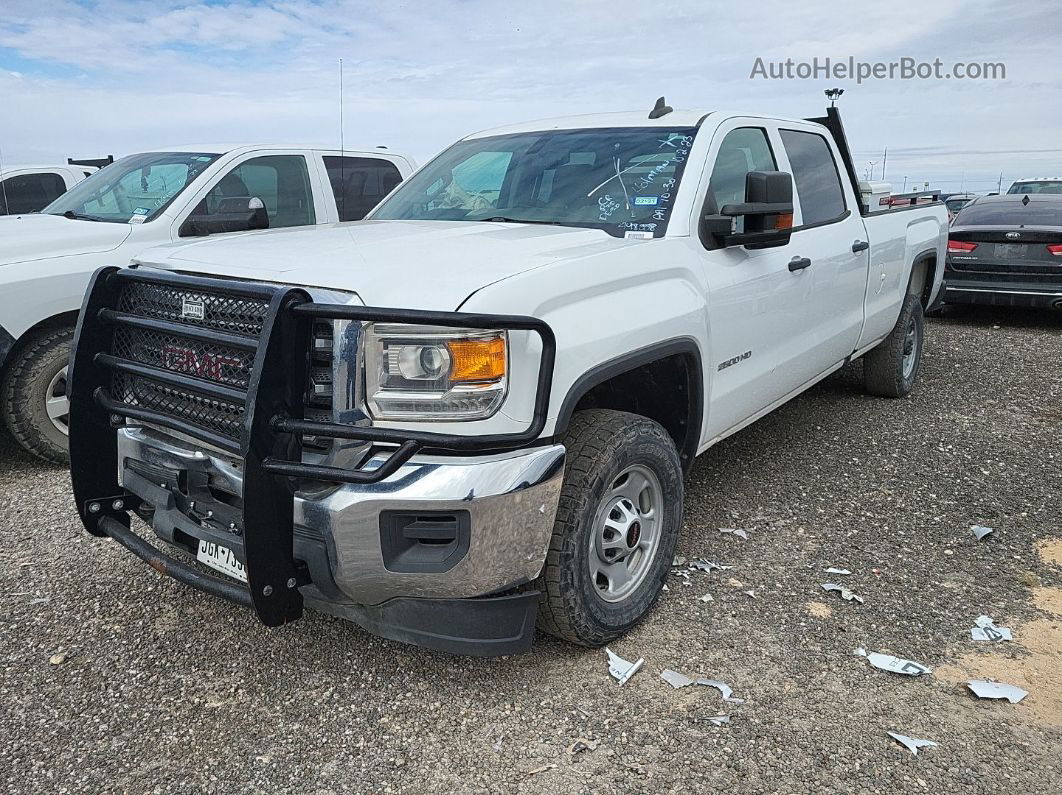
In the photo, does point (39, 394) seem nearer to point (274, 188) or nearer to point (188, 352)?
point (274, 188)

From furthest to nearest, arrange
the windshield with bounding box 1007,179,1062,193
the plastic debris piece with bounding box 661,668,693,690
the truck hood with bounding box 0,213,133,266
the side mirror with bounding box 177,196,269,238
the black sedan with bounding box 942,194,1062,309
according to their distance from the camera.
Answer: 1. the windshield with bounding box 1007,179,1062,193
2. the black sedan with bounding box 942,194,1062,309
3. the side mirror with bounding box 177,196,269,238
4. the truck hood with bounding box 0,213,133,266
5. the plastic debris piece with bounding box 661,668,693,690

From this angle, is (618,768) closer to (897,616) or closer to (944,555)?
(897,616)

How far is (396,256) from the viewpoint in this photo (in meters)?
2.84

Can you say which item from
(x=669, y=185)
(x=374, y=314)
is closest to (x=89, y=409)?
(x=374, y=314)

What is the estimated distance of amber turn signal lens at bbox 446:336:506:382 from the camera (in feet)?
8.05

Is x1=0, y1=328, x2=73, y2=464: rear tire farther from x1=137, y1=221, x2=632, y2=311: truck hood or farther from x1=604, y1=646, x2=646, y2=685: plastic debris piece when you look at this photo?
x1=604, y1=646, x2=646, y2=685: plastic debris piece

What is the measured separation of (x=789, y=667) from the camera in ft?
10.00

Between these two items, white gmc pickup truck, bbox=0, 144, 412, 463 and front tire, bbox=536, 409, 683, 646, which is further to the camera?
white gmc pickup truck, bbox=0, 144, 412, 463

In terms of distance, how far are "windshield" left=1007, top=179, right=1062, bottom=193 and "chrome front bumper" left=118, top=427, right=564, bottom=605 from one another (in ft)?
58.3

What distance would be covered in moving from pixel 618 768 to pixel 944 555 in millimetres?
2149

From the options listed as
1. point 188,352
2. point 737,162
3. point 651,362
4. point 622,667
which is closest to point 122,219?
point 188,352

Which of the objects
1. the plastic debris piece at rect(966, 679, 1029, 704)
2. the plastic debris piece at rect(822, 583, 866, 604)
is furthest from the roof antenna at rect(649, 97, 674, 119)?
the plastic debris piece at rect(966, 679, 1029, 704)

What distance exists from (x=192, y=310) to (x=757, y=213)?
2.17 metres

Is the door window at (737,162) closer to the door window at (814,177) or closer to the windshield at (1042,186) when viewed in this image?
the door window at (814,177)
